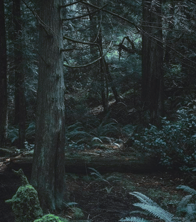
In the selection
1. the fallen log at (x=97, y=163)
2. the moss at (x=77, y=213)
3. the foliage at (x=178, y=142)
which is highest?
the foliage at (x=178, y=142)

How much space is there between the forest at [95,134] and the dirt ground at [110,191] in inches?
0.9

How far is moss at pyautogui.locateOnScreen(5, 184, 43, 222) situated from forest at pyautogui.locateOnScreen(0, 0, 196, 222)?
1 centimetres

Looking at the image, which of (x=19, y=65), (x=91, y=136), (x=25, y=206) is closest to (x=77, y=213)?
(x=25, y=206)

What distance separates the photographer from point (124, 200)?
5.98m

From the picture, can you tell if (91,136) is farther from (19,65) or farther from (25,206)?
(25,206)

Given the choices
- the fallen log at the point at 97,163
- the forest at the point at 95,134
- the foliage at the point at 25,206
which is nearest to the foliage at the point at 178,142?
the forest at the point at 95,134

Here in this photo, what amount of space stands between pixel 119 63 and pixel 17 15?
266 inches

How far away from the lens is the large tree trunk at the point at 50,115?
4.89 meters

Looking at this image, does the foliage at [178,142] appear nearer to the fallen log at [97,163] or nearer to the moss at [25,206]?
the fallen log at [97,163]

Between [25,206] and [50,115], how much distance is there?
2026 millimetres

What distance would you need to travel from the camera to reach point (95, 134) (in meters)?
11.5

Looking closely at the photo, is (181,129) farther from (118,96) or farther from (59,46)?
(118,96)

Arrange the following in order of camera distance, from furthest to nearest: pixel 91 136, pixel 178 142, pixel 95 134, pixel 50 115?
pixel 95 134 → pixel 91 136 → pixel 178 142 → pixel 50 115

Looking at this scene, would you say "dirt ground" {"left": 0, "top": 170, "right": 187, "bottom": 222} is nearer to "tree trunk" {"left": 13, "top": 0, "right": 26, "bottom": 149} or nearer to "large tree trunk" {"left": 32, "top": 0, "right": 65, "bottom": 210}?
"large tree trunk" {"left": 32, "top": 0, "right": 65, "bottom": 210}
